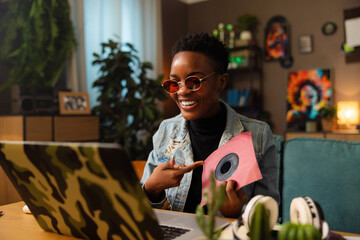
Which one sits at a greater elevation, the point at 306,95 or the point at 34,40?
the point at 34,40

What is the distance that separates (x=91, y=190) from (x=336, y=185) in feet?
3.87

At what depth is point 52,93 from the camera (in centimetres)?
300

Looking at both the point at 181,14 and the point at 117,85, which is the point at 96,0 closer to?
the point at 117,85

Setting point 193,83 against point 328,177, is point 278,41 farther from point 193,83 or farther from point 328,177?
point 193,83

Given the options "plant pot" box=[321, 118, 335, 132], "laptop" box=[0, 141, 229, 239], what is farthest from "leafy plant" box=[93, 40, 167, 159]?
"laptop" box=[0, 141, 229, 239]

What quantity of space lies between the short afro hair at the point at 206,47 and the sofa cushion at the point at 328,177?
1.92 feet

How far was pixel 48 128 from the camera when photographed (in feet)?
9.20

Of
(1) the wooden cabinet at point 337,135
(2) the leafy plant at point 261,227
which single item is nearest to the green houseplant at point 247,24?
(1) the wooden cabinet at point 337,135

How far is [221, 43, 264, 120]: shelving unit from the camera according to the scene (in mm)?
4692

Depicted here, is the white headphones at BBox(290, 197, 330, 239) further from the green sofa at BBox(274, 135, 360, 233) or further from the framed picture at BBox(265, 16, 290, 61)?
the framed picture at BBox(265, 16, 290, 61)

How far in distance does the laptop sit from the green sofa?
0.90 meters

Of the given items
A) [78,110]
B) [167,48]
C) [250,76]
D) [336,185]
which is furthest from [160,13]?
[336,185]

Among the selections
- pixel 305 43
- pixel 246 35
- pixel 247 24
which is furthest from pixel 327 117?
pixel 247 24

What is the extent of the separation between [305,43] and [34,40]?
3.39m
